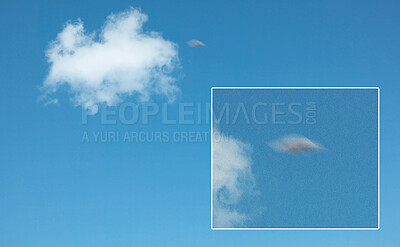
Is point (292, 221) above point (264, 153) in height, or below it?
below

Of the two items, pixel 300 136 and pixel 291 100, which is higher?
pixel 291 100

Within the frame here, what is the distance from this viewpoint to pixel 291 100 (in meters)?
2.95

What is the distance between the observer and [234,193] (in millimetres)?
2943

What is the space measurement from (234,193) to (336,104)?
3.56 feet

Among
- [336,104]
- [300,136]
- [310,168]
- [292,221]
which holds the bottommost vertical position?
[292,221]

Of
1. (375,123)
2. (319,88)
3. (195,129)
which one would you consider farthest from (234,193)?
(375,123)

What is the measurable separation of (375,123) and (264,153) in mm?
927

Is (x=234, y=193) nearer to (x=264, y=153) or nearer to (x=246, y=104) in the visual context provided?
(x=264, y=153)

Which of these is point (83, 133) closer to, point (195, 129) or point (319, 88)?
point (195, 129)

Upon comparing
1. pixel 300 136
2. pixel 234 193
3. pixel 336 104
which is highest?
pixel 336 104

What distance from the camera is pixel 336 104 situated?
2.96 metres

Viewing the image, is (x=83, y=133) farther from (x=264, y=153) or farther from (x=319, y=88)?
(x=319, y=88)

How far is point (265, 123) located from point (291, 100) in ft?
0.91

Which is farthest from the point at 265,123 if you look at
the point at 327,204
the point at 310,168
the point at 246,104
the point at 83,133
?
the point at 83,133
